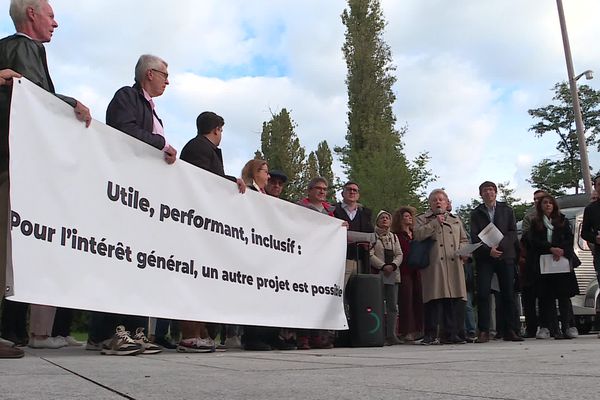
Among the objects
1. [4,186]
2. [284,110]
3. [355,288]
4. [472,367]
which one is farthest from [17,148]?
[284,110]

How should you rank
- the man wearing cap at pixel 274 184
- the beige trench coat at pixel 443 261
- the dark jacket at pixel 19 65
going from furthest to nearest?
1. the beige trench coat at pixel 443 261
2. the man wearing cap at pixel 274 184
3. the dark jacket at pixel 19 65

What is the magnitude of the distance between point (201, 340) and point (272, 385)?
8.09 ft

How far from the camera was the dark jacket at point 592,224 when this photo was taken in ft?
25.9

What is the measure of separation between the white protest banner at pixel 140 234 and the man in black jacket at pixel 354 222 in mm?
830

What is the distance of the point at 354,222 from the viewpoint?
296 inches

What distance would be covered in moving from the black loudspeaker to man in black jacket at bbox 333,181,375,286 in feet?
0.86

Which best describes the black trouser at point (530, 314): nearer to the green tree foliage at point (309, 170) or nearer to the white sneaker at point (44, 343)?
the white sneaker at point (44, 343)

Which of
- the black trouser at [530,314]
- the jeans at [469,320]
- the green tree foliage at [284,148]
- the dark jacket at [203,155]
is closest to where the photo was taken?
the dark jacket at [203,155]

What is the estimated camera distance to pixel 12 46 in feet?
14.0

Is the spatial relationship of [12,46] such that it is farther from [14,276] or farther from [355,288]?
[355,288]

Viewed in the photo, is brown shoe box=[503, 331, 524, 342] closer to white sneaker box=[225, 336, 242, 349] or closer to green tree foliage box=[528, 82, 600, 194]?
white sneaker box=[225, 336, 242, 349]

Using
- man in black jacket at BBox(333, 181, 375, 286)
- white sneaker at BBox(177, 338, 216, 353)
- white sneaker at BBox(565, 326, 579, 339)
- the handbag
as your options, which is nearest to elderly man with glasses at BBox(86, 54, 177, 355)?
white sneaker at BBox(177, 338, 216, 353)

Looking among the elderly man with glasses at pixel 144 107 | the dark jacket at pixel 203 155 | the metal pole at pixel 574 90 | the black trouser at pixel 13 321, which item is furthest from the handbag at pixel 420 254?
the metal pole at pixel 574 90

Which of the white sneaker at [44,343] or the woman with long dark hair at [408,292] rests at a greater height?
the woman with long dark hair at [408,292]
